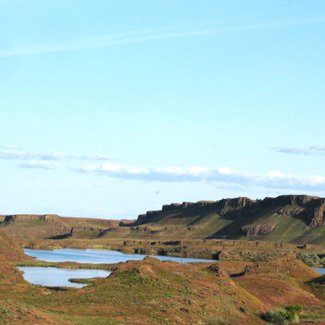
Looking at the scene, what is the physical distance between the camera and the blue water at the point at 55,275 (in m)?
103

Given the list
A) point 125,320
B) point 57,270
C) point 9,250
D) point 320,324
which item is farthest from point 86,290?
point 9,250

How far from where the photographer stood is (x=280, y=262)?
382ft

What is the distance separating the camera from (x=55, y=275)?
391ft

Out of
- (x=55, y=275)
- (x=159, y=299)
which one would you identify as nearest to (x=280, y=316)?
(x=159, y=299)

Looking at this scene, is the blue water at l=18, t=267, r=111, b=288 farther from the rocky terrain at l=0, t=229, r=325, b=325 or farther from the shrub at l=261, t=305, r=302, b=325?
the shrub at l=261, t=305, r=302, b=325

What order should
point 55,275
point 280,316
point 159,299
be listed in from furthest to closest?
point 55,275 → point 280,316 → point 159,299

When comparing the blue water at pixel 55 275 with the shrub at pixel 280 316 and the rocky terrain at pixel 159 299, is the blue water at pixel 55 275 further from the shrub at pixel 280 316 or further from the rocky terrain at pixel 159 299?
the shrub at pixel 280 316

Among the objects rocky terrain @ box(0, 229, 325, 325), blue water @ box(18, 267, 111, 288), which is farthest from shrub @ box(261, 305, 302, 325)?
blue water @ box(18, 267, 111, 288)

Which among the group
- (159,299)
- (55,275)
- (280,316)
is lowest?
(55,275)

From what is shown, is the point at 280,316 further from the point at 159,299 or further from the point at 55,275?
the point at 55,275

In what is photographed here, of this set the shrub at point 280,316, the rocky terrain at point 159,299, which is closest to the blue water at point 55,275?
the rocky terrain at point 159,299

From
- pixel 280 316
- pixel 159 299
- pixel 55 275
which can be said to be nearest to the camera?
pixel 159 299

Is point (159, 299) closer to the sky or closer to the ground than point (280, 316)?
Result: closer to the sky

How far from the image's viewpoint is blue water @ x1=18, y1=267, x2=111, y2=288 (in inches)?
4060
